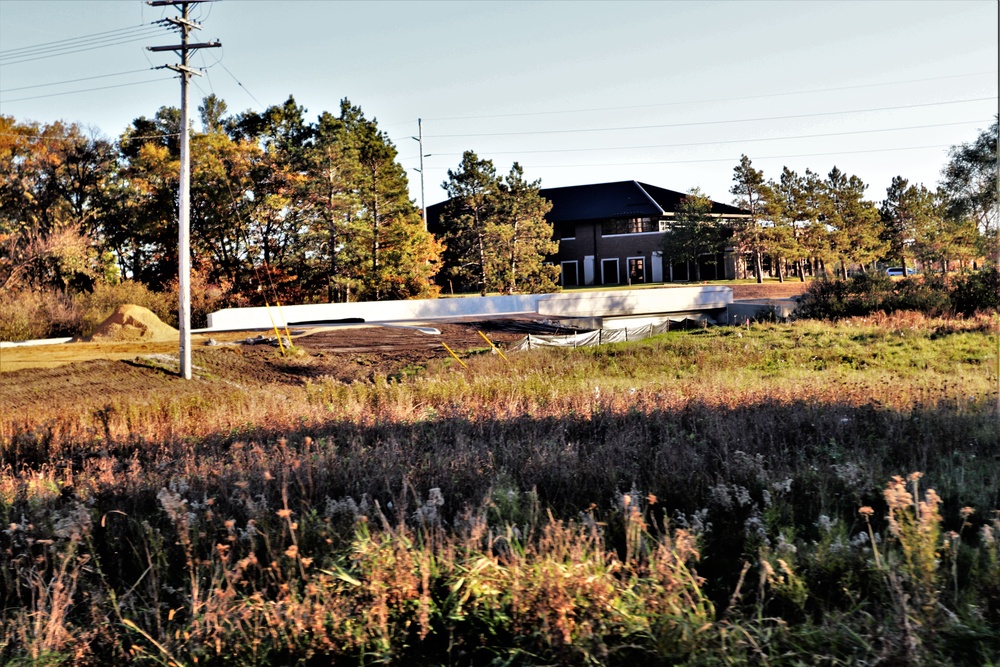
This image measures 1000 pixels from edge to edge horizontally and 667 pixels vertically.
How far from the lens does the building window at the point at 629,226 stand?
5362 centimetres

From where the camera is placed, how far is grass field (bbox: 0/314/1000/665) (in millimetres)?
3898

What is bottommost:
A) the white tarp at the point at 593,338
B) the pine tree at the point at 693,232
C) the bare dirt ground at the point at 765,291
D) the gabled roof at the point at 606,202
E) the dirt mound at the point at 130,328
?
the white tarp at the point at 593,338

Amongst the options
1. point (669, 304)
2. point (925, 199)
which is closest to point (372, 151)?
point (669, 304)

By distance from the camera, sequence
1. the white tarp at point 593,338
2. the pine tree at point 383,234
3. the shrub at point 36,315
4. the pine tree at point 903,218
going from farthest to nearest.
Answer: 1. the pine tree at point 903,218
2. the pine tree at point 383,234
3. the shrub at point 36,315
4. the white tarp at point 593,338

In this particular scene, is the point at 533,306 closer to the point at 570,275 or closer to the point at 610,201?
the point at 570,275

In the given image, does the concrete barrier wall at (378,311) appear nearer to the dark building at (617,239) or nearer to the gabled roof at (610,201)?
the dark building at (617,239)

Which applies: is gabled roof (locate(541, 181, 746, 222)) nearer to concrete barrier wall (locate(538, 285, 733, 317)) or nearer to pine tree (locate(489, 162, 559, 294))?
pine tree (locate(489, 162, 559, 294))

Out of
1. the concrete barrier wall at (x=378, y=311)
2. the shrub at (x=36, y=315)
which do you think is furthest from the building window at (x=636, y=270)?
the shrub at (x=36, y=315)

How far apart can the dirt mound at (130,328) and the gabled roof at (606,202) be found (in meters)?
24.6

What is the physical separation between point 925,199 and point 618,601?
5468cm

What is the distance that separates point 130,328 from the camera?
2738 cm

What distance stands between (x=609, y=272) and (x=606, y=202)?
15.7 ft

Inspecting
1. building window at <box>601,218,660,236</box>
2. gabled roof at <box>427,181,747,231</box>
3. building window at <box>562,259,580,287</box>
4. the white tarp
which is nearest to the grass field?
the white tarp

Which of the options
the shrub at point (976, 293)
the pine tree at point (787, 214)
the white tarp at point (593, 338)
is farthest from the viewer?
the pine tree at point (787, 214)
